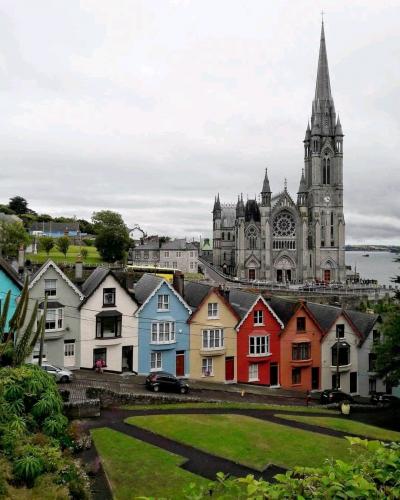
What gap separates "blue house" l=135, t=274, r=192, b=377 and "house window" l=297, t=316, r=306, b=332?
10203 mm

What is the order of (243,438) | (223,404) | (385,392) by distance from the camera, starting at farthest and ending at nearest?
(385,392) → (223,404) → (243,438)

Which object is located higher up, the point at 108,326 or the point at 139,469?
the point at 108,326

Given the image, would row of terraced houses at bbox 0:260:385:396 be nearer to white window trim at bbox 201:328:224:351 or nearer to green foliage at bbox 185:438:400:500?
white window trim at bbox 201:328:224:351

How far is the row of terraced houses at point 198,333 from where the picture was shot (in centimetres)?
3603

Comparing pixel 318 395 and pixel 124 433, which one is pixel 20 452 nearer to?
pixel 124 433

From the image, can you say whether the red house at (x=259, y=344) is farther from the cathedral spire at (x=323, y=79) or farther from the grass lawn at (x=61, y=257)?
the cathedral spire at (x=323, y=79)

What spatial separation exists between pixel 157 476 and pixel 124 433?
16.9 feet

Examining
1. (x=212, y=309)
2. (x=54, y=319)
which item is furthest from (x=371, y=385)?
(x=54, y=319)

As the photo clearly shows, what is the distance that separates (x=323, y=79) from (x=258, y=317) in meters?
105

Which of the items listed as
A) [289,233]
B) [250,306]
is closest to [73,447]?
[250,306]

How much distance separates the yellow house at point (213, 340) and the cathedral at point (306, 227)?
76.0 m

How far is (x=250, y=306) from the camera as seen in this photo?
40.9 metres

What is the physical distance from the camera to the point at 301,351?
41969mm

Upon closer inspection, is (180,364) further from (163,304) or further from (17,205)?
(17,205)
